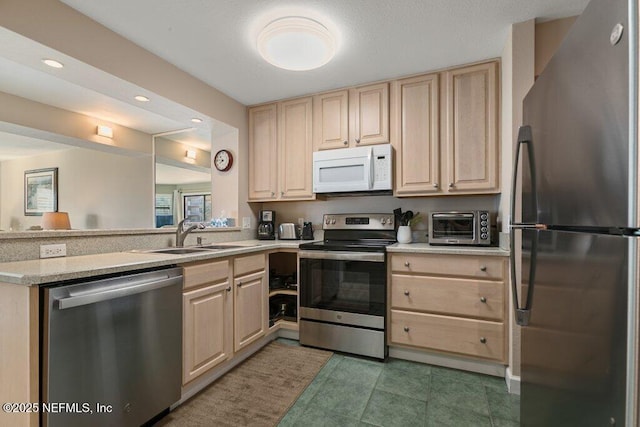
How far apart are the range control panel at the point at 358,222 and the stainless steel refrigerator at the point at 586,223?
5.17 feet

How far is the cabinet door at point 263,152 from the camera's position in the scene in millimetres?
3107

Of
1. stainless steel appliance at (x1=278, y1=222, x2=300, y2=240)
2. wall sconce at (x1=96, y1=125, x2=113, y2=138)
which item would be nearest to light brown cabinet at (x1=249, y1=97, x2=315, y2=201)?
stainless steel appliance at (x1=278, y1=222, x2=300, y2=240)

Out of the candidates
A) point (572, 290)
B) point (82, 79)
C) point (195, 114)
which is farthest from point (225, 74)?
point (572, 290)

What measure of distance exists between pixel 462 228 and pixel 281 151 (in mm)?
1884

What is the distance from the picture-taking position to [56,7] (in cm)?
162

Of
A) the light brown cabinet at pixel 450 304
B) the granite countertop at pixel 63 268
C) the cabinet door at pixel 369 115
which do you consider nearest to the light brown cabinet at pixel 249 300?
the granite countertop at pixel 63 268

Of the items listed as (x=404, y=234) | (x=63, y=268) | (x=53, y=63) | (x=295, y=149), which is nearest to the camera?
(x=63, y=268)

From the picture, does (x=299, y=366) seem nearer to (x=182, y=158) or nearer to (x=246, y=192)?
(x=246, y=192)

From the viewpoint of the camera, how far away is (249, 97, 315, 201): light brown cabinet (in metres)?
2.95

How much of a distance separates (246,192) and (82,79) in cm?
163

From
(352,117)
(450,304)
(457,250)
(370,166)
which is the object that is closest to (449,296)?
(450,304)

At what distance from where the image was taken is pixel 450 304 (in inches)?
83.0

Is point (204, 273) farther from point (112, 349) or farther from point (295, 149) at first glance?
point (295, 149)

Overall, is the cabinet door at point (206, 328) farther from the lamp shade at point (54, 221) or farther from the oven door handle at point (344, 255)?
the lamp shade at point (54, 221)
